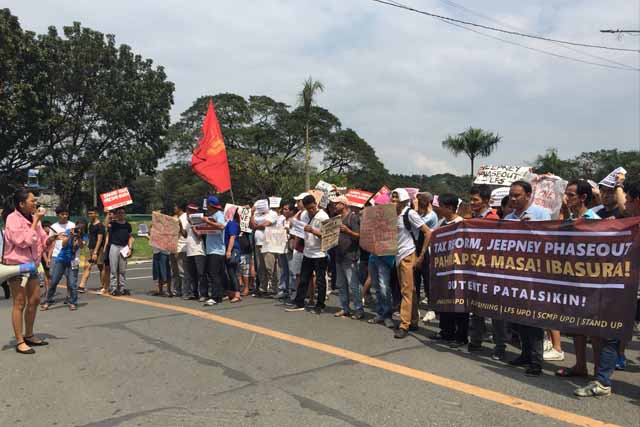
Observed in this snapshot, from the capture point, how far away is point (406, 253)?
22.1 feet

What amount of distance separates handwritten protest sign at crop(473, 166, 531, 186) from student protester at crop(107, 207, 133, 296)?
693 centimetres

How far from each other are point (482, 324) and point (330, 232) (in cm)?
258

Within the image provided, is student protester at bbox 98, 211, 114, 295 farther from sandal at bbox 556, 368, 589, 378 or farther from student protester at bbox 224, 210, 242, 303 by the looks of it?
sandal at bbox 556, 368, 589, 378

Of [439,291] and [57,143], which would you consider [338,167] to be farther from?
[439,291]

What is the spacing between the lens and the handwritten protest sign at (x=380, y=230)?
6.72 m

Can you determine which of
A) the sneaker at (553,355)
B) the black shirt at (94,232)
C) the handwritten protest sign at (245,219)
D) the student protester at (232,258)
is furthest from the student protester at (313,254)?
the black shirt at (94,232)

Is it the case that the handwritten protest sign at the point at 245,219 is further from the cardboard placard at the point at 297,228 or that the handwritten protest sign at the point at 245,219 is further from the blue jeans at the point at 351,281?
the blue jeans at the point at 351,281

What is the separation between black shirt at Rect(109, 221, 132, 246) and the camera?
10156mm

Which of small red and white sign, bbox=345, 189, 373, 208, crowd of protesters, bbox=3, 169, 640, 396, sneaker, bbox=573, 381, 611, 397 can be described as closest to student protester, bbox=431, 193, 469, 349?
crowd of protesters, bbox=3, 169, 640, 396

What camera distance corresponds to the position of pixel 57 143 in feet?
108

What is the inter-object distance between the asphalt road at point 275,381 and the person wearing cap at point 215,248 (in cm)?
172

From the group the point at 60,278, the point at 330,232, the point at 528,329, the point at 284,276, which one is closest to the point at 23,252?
the point at 60,278

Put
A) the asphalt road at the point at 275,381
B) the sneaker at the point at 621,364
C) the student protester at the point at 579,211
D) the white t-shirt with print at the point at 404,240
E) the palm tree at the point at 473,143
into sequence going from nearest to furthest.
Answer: the asphalt road at the point at 275,381 → the student protester at the point at 579,211 → the sneaker at the point at 621,364 → the white t-shirt with print at the point at 404,240 → the palm tree at the point at 473,143

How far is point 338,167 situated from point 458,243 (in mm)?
48224
